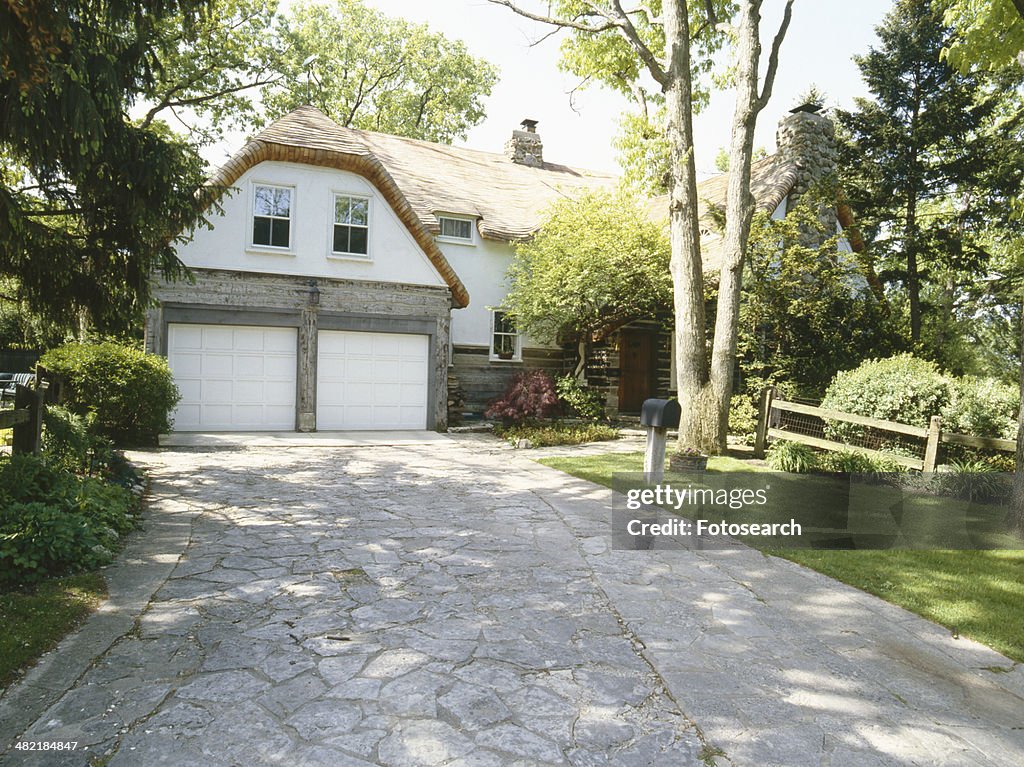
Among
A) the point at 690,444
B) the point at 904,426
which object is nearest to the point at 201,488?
the point at 690,444

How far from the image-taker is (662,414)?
6543mm

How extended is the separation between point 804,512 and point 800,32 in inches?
409

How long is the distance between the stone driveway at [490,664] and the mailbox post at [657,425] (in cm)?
108

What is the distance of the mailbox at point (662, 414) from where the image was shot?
654 centimetres

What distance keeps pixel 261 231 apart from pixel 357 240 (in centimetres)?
205

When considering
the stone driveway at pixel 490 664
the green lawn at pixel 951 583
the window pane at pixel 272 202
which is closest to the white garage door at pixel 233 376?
the window pane at pixel 272 202

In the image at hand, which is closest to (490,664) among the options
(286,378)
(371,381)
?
(286,378)

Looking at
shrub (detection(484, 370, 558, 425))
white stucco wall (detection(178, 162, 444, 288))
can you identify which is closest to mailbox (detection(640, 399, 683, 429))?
shrub (detection(484, 370, 558, 425))

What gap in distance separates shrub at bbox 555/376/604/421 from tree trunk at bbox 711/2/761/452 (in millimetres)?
4563

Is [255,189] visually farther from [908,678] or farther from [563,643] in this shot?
[908,678]

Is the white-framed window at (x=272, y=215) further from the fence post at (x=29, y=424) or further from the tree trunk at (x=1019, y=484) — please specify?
the tree trunk at (x=1019, y=484)

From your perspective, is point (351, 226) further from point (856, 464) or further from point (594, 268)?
point (856, 464)

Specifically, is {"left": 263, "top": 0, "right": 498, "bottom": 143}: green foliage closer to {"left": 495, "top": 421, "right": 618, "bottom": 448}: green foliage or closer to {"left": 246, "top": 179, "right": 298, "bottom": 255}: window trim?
{"left": 246, "top": 179, "right": 298, "bottom": 255}: window trim

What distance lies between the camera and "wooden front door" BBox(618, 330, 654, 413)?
19.5m
